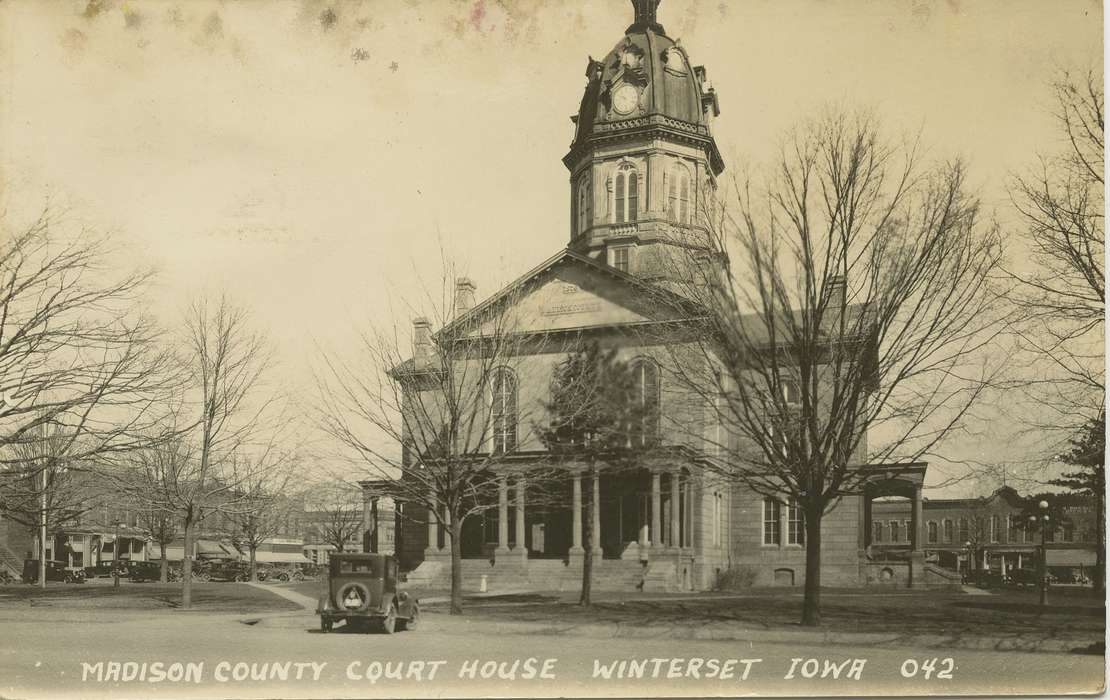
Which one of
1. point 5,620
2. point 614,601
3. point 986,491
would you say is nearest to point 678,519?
point 614,601

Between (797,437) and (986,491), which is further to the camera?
(986,491)

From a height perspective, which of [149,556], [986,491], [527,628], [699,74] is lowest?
[149,556]

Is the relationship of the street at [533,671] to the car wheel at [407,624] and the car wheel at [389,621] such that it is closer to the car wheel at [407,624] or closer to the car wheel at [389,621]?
the car wheel at [389,621]

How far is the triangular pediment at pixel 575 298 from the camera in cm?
2328

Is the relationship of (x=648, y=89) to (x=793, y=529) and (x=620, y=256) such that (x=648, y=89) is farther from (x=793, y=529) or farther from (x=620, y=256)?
(x=793, y=529)

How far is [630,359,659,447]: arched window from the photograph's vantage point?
19734 mm

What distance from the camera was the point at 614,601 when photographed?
73.3 feet

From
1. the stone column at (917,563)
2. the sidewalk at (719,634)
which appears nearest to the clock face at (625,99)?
the stone column at (917,563)

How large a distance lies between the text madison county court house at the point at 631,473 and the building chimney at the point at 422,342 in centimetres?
7

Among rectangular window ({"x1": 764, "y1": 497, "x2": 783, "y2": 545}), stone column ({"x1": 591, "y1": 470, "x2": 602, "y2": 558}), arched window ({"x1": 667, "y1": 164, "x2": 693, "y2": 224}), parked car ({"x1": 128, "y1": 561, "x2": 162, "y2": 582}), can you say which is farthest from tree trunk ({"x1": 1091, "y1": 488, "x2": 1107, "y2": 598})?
parked car ({"x1": 128, "y1": 561, "x2": 162, "y2": 582})

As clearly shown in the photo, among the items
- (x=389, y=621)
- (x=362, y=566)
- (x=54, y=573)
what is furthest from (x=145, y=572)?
(x=389, y=621)

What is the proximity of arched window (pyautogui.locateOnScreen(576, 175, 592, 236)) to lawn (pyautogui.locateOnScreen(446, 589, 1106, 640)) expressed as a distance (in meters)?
16.2

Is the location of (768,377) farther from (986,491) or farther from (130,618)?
(130,618)

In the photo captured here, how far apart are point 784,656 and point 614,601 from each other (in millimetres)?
9050
